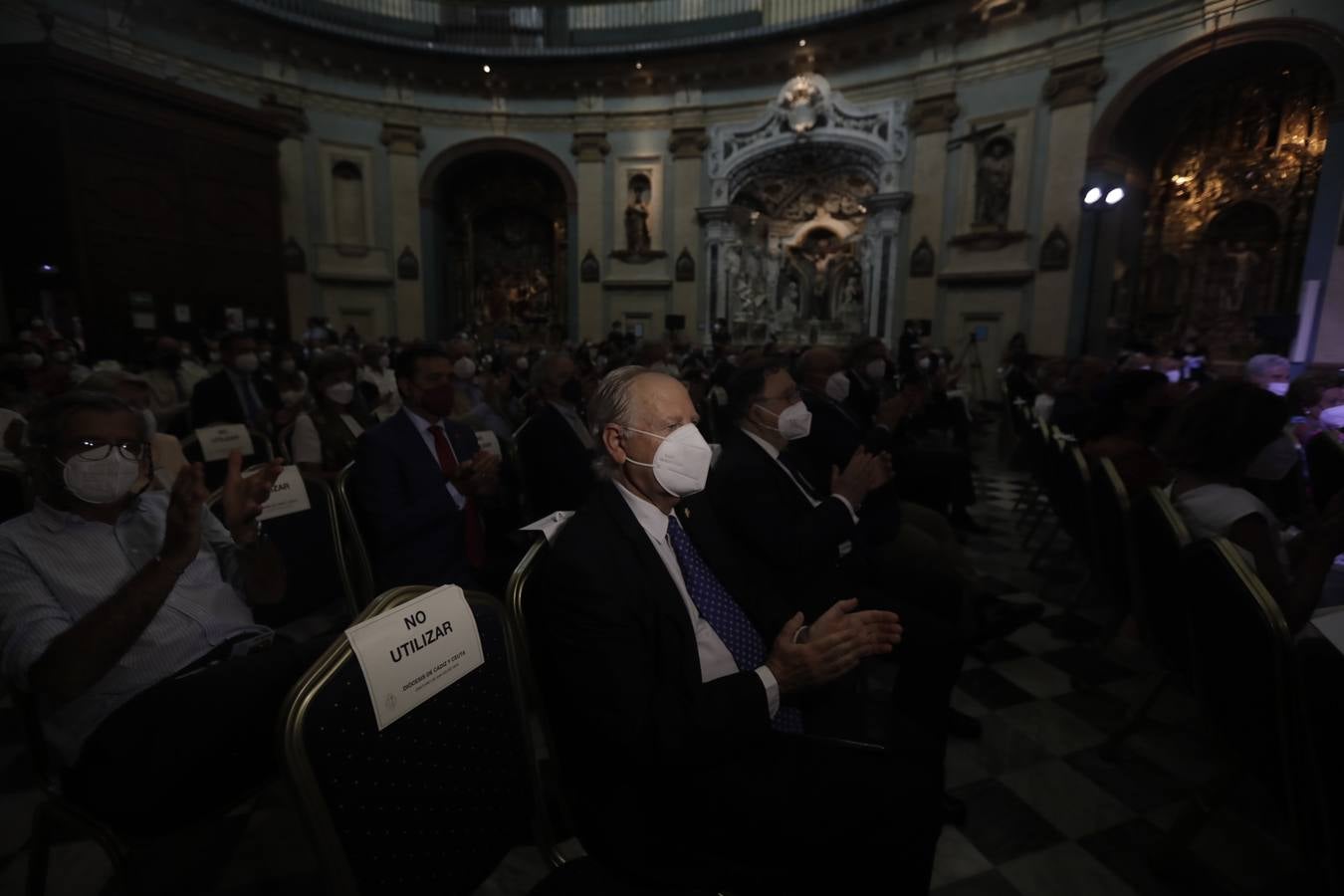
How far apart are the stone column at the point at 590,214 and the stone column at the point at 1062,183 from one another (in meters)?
9.39

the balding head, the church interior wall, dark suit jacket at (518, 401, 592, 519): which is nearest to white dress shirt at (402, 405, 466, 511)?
dark suit jacket at (518, 401, 592, 519)

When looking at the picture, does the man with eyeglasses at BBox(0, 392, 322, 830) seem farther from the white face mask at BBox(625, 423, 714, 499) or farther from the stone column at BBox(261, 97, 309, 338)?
the stone column at BBox(261, 97, 309, 338)

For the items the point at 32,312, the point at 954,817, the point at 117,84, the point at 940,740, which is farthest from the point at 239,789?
the point at 117,84

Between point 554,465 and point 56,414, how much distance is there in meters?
1.98

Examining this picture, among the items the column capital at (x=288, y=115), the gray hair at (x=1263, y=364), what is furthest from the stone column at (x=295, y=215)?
the gray hair at (x=1263, y=364)

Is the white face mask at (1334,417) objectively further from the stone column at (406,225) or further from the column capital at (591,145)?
the stone column at (406,225)

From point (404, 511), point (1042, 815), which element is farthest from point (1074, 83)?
point (404, 511)

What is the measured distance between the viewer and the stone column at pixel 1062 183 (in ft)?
35.0

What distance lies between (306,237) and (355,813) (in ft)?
52.7

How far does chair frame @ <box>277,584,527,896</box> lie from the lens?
2.99ft

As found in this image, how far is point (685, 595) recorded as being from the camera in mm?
1566

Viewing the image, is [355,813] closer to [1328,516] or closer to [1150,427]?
[1328,516]

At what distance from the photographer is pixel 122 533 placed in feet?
5.30

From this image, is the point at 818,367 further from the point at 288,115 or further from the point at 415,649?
the point at 288,115
